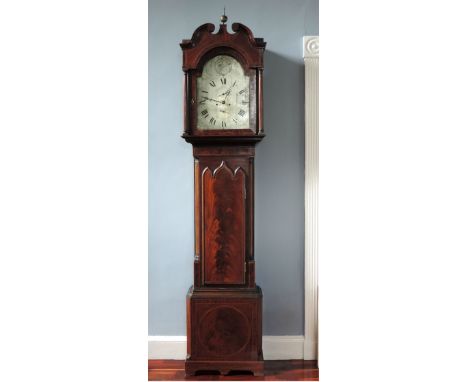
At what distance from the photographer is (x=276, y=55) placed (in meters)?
2.52

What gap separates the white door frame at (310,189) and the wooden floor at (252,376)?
0.11 m

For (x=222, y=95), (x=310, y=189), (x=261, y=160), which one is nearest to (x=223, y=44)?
(x=222, y=95)

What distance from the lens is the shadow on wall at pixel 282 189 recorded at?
2.52 meters

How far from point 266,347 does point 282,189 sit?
2.96 feet

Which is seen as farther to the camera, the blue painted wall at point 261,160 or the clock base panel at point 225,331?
the blue painted wall at point 261,160

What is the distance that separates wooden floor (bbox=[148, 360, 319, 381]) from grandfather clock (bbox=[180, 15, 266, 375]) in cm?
5

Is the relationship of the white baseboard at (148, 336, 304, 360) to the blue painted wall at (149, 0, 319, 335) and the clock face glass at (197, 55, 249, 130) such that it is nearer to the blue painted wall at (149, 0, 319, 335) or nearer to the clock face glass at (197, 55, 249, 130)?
the blue painted wall at (149, 0, 319, 335)

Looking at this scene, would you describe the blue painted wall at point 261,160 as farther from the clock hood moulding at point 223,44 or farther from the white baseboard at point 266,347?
the clock hood moulding at point 223,44

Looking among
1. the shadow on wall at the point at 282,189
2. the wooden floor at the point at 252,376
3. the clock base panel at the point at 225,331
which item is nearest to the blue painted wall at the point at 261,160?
the shadow on wall at the point at 282,189
